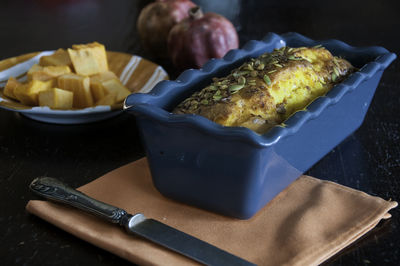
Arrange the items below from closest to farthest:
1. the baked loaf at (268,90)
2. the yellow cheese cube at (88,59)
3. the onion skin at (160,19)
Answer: the baked loaf at (268,90) < the yellow cheese cube at (88,59) < the onion skin at (160,19)

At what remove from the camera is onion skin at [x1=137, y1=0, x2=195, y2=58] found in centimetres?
143

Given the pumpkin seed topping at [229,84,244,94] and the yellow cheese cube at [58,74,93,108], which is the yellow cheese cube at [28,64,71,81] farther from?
the pumpkin seed topping at [229,84,244,94]

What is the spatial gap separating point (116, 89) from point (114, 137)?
13 centimetres

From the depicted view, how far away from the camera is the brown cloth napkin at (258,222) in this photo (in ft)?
2.32

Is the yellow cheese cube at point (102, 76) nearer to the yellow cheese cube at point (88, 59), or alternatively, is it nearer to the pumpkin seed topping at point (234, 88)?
the yellow cheese cube at point (88, 59)

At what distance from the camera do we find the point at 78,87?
1112mm

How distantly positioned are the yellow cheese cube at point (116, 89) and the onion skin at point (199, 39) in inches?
9.7

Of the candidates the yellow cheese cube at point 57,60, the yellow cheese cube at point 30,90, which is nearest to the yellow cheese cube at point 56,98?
the yellow cheese cube at point 30,90

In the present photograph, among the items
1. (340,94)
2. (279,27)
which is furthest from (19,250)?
(279,27)

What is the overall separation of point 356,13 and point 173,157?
1416mm

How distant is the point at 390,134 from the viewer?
106 centimetres

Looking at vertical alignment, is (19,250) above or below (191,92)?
below

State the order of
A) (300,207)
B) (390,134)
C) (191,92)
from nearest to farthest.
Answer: (300,207)
(191,92)
(390,134)

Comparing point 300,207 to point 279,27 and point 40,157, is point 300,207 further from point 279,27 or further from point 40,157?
point 279,27
